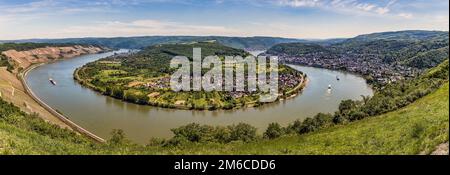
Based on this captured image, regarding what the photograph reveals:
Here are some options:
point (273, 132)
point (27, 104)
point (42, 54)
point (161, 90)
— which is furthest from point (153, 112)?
point (42, 54)

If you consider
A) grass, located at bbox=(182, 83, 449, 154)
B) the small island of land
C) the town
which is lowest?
the small island of land

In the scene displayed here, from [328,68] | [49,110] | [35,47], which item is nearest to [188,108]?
[49,110]

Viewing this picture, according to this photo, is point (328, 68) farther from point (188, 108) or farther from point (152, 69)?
point (188, 108)

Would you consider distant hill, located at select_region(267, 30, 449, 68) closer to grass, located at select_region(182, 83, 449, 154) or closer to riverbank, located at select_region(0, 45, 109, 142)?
riverbank, located at select_region(0, 45, 109, 142)

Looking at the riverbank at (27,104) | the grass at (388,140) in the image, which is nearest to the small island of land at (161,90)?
the riverbank at (27,104)

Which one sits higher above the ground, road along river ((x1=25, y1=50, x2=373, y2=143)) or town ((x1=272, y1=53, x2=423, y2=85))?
town ((x1=272, y1=53, x2=423, y2=85))
